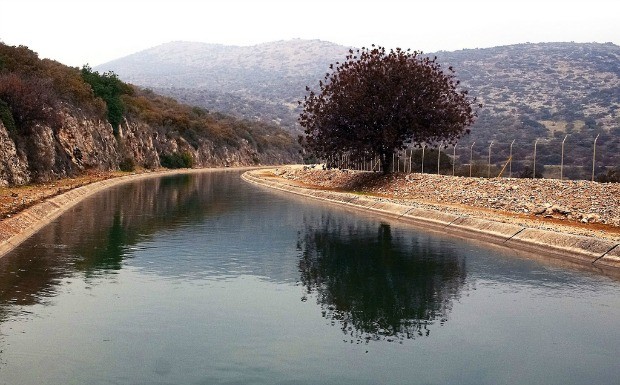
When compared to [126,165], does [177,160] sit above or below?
below

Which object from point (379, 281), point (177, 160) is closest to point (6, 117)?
point (379, 281)

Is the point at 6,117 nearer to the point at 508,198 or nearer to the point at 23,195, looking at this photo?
the point at 23,195

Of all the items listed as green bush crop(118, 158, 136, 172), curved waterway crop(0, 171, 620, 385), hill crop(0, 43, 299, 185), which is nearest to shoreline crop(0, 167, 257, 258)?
curved waterway crop(0, 171, 620, 385)

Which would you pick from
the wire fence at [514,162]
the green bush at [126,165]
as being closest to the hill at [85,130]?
the green bush at [126,165]

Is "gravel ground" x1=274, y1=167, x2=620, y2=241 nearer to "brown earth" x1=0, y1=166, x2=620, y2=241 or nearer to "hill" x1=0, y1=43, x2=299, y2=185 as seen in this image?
"brown earth" x1=0, y1=166, x2=620, y2=241

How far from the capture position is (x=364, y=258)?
2616 centimetres

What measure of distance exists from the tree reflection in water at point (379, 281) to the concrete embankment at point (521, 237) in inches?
142

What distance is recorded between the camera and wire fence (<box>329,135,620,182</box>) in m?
63.7

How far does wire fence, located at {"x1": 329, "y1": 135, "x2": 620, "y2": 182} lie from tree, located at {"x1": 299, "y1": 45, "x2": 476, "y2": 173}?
1781mm

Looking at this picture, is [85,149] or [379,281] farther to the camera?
[85,149]

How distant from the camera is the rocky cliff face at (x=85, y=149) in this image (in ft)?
172

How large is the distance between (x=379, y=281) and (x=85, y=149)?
63604mm

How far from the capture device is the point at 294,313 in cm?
1722

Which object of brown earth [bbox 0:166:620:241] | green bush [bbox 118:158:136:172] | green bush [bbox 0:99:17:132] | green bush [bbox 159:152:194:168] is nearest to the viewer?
brown earth [bbox 0:166:620:241]
